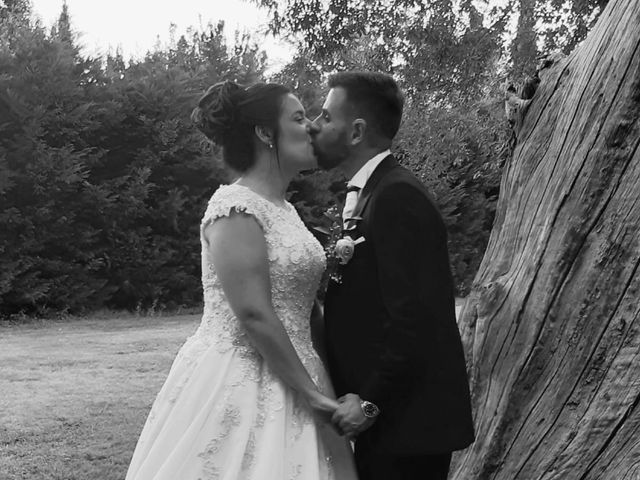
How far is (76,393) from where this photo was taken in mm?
8031

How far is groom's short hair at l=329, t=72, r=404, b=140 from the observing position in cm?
268

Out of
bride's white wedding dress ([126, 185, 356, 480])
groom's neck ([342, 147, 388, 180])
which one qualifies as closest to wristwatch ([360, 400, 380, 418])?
bride's white wedding dress ([126, 185, 356, 480])

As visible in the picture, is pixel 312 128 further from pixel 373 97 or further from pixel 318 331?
pixel 318 331

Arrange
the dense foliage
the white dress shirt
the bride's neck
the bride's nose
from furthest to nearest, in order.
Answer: the dense foliage → the bride's neck → the bride's nose → the white dress shirt

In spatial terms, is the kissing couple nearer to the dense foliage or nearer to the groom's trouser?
the groom's trouser

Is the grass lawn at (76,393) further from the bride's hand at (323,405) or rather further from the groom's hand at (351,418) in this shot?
the groom's hand at (351,418)

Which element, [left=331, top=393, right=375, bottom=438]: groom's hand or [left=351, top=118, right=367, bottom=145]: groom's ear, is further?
[left=351, top=118, right=367, bottom=145]: groom's ear

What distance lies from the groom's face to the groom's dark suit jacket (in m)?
0.17

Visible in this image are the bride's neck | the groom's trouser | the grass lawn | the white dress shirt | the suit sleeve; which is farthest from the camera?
the grass lawn

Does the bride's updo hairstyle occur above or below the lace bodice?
above

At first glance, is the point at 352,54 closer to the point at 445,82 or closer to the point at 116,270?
the point at 445,82

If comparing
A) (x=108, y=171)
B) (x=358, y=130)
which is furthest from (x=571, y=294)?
(x=108, y=171)

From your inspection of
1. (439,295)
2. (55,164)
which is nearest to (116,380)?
(55,164)

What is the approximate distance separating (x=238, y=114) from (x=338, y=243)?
615 mm
